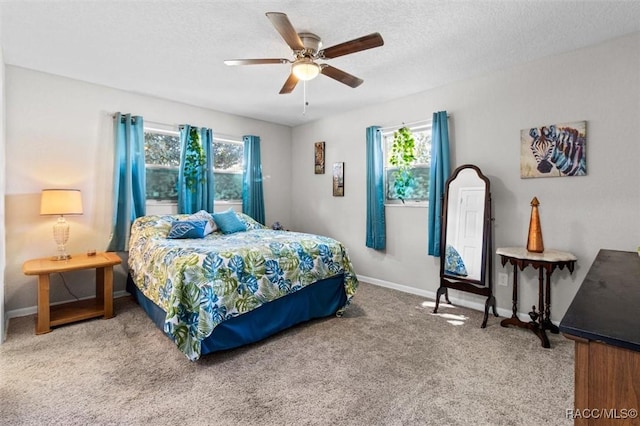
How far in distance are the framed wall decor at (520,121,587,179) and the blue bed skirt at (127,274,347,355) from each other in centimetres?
218

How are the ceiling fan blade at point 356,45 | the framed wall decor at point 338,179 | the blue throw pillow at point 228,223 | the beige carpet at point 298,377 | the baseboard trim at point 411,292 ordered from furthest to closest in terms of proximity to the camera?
the framed wall decor at point 338,179 → the blue throw pillow at point 228,223 → the baseboard trim at point 411,292 → the ceiling fan blade at point 356,45 → the beige carpet at point 298,377

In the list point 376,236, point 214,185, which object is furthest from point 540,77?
point 214,185

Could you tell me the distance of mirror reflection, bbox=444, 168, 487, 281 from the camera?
122 inches

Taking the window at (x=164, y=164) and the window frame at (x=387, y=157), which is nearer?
the window frame at (x=387, y=157)

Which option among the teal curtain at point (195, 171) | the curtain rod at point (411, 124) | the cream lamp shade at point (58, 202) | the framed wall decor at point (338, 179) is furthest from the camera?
the framed wall decor at point (338, 179)

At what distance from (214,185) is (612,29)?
4.54 m

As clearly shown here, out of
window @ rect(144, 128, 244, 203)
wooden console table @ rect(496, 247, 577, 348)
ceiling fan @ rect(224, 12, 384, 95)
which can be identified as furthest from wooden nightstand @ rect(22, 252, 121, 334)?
wooden console table @ rect(496, 247, 577, 348)

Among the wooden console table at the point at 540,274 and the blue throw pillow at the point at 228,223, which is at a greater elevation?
the blue throw pillow at the point at 228,223

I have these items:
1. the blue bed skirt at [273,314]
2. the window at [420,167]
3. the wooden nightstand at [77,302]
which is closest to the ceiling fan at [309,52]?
the window at [420,167]

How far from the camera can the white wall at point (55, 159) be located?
10.2 ft

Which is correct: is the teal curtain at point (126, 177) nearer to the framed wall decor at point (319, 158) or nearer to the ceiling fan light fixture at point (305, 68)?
the ceiling fan light fixture at point (305, 68)

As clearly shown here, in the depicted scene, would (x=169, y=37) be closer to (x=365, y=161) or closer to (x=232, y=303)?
(x=232, y=303)

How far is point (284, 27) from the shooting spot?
1933 mm

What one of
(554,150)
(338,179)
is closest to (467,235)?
(554,150)
